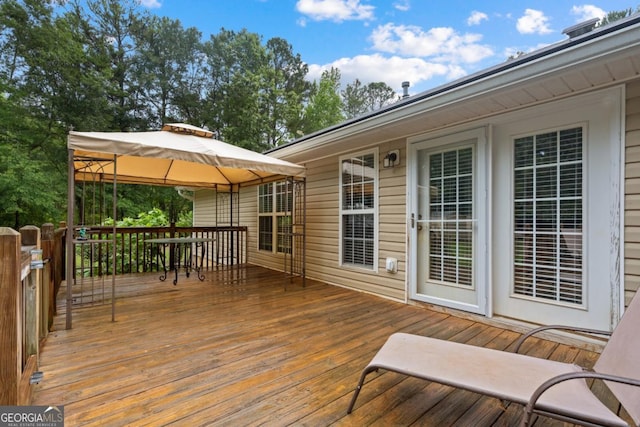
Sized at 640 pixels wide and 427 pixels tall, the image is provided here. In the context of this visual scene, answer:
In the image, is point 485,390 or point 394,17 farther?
point 394,17

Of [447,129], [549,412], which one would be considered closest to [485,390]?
[549,412]

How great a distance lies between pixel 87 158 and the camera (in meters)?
3.83

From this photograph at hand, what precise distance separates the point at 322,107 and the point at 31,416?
18.1 m

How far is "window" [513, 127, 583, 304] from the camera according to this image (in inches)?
109

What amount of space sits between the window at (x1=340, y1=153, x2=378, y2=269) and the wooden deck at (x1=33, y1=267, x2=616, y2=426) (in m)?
0.96

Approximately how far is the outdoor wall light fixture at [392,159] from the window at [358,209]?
233 mm

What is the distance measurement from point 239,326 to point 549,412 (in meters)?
2.56

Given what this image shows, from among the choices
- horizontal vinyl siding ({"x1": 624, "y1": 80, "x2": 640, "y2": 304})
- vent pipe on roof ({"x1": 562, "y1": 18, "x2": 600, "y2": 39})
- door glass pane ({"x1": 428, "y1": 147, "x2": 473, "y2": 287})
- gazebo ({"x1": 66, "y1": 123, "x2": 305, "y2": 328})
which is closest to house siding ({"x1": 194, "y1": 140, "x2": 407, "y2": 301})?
door glass pane ({"x1": 428, "y1": 147, "x2": 473, "y2": 287})

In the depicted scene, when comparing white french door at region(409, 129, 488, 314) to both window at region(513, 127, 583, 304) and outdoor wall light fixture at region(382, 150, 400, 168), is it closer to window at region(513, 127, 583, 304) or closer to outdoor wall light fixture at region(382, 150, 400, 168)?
outdoor wall light fixture at region(382, 150, 400, 168)

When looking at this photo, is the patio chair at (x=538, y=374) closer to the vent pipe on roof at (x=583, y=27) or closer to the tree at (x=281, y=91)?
the vent pipe on roof at (x=583, y=27)

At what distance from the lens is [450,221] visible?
11.9 ft

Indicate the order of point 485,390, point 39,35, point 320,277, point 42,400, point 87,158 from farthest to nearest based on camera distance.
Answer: point 39,35 → point 320,277 → point 87,158 → point 42,400 → point 485,390

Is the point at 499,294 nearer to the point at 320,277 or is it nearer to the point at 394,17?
the point at 320,277

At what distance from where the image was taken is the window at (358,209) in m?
4.60
